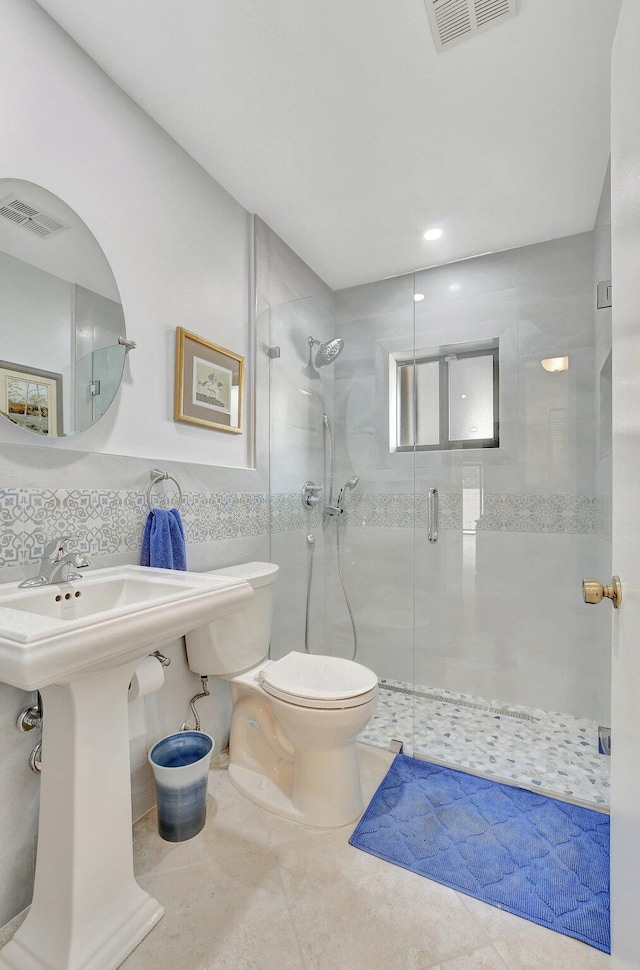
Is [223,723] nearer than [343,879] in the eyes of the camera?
No

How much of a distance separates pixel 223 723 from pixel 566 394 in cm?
214

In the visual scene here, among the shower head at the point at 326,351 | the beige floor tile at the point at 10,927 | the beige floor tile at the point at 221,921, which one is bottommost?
A: the beige floor tile at the point at 221,921

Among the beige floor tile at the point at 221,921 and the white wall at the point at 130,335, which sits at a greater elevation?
the white wall at the point at 130,335

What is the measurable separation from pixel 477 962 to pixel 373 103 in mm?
2527

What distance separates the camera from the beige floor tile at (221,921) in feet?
3.54

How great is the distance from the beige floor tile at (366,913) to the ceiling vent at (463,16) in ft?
8.10

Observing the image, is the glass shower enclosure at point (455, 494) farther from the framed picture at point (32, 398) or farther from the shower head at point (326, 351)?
the framed picture at point (32, 398)

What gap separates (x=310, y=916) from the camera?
47.0 inches

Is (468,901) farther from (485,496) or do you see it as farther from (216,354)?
(216,354)

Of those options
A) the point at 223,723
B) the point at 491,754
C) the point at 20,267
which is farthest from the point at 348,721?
the point at 20,267

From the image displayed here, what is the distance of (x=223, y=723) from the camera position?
6.34ft

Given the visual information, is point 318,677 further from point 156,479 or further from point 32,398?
point 32,398

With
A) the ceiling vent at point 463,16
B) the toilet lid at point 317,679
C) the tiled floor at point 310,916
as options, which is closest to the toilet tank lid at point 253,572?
the toilet lid at point 317,679

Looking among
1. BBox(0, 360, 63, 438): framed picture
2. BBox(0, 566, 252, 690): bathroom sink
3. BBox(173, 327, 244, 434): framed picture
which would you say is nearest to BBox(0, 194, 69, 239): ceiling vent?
BBox(0, 360, 63, 438): framed picture
